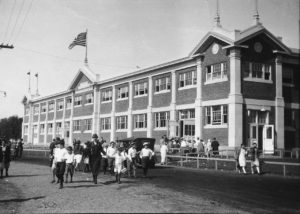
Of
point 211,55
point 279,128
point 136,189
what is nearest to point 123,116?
point 211,55

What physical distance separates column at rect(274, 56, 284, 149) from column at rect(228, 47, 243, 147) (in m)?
2.93

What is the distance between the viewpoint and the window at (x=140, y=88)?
42938 mm

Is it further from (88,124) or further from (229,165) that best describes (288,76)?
(88,124)

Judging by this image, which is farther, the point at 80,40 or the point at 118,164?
the point at 80,40

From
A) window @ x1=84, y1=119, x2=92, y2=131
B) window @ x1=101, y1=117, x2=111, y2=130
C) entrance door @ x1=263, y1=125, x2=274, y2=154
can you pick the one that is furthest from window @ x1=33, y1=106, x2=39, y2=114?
entrance door @ x1=263, y1=125, x2=274, y2=154

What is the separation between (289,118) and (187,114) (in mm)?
8698

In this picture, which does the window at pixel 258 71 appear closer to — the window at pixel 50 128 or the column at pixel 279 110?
the column at pixel 279 110

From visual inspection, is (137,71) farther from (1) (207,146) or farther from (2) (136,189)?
(2) (136,189)

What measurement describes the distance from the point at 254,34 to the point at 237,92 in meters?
4.54

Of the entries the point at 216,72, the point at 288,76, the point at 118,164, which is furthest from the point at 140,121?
the point at 118,164

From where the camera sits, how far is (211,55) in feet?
108

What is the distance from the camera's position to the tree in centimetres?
10871

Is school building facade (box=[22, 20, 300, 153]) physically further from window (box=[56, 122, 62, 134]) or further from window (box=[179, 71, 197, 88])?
window (box=[56, 122, 62, 134])

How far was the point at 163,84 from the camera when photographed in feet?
130
